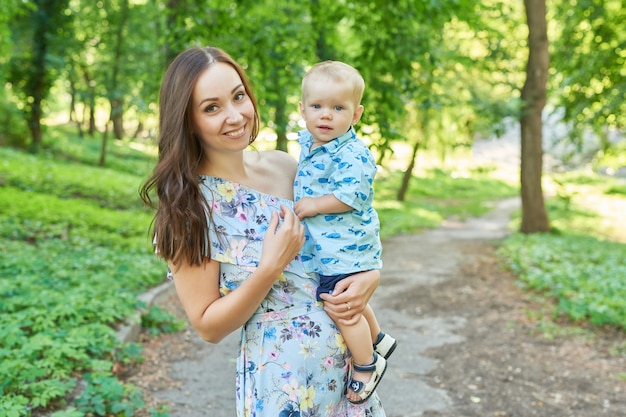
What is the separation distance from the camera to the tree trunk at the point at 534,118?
487 inches

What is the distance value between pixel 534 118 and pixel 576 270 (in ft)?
16.2

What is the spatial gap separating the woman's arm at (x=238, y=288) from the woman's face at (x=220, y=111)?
0.88 feet

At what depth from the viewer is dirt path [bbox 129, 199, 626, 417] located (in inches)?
182

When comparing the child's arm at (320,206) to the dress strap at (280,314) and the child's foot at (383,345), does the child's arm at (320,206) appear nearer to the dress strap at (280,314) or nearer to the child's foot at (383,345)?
the dress strap at (280,314)

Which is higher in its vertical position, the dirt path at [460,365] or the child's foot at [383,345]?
the child's foot at [383,345]

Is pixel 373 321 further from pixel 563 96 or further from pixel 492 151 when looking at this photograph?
pixel 492 151

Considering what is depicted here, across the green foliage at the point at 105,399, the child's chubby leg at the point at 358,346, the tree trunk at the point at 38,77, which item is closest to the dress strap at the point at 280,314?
the child's chubby leg at the point at 358,346

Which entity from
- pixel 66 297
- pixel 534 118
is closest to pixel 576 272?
pixel 534 118

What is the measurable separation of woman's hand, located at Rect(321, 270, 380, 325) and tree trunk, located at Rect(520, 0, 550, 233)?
11.3m

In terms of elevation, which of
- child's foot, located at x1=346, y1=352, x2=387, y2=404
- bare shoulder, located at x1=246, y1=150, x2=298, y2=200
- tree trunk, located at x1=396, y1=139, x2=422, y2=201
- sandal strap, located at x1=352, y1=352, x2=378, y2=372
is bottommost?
tree trunk, located at x1=396, y1=139, x2=422, y2=201

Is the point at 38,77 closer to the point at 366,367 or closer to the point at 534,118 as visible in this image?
the point at 534,118

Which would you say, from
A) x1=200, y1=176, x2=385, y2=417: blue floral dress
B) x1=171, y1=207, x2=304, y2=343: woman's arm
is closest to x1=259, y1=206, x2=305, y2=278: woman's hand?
x1=171, y1=207, x2=304, y2=343: woman's arm

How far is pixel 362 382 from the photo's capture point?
2.01 m

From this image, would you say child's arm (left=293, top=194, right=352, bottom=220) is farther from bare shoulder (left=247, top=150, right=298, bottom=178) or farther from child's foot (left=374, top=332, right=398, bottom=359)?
child's foot (left=374, top=332, right=398, bottom=359)
